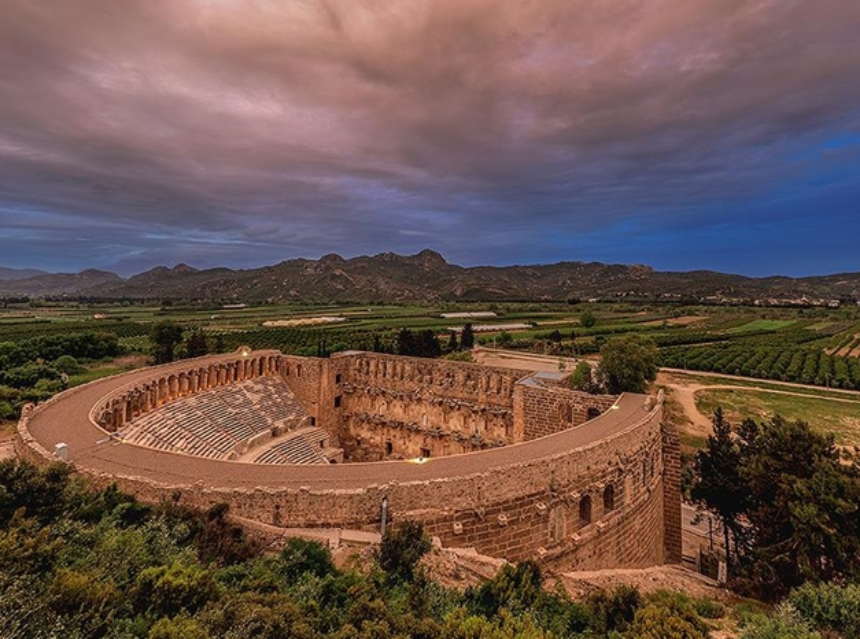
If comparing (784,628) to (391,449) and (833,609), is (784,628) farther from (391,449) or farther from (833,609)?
(391,449)

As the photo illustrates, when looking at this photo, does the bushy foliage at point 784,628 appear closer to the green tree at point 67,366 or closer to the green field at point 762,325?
the green tree at point 67,366

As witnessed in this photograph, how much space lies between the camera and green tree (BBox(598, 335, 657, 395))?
30.9 metres

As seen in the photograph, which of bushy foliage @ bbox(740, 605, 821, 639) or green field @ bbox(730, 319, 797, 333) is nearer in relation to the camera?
bushy foliage @ bbox(740, 605, 821, 639)

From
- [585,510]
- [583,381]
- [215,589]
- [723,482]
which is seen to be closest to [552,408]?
[583,381]

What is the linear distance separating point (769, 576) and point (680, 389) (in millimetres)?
39659

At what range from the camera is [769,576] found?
15.0m

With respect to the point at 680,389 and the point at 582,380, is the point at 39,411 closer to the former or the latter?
the point at 582,380

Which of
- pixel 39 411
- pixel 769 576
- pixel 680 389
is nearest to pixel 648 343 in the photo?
pixel 680 389

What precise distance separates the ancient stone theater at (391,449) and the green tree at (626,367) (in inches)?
136

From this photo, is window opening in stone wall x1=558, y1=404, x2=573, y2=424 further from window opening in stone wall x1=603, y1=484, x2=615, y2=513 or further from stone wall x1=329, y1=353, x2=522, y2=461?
window opening in stone wall x1=603, y1=484, x2=615, y2=513

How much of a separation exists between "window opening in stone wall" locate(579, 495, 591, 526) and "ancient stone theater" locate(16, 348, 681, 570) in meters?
0.06

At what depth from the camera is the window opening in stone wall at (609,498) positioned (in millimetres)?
18250

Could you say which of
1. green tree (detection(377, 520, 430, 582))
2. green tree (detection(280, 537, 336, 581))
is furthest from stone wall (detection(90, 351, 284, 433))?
green tree (detection(377, 520, 430, 582))

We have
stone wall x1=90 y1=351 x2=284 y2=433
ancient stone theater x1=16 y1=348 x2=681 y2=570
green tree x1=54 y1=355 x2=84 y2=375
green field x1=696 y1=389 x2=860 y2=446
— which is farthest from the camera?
green tree x1=54 y1=355 x2=84 y2=375
